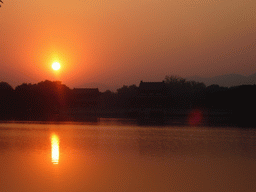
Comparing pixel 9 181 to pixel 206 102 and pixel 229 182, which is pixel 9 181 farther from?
pixel 206 102

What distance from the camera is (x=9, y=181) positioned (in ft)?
28.9

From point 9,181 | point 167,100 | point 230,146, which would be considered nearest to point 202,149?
point 230,146

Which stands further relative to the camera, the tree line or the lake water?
the tree line

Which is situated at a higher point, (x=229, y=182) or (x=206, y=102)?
(x=206, y=102)

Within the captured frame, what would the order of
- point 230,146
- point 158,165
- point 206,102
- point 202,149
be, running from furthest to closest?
point 206,102
point 230,146
point 202,149
point 158,165

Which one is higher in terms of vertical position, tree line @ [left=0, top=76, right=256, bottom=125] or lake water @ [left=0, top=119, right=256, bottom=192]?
tree line @ [left=0, top=76, right=256, bottom=125]

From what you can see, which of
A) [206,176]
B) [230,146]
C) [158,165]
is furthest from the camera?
[230,146]

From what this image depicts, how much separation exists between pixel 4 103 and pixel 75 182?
42.7 meters

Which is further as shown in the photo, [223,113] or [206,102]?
[206,102]

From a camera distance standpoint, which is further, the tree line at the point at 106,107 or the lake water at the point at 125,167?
the tree line at the point at 106,107

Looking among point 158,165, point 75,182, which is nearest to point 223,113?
point 158,165

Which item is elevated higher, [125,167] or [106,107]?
[106,107]

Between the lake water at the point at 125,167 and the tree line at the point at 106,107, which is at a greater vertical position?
the tree line at the point at 106,107

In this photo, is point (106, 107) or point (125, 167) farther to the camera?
point (106, 107)
